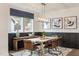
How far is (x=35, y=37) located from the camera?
5.78ft

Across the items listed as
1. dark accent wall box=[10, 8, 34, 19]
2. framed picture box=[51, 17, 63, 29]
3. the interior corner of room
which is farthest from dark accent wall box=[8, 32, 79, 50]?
dark accent wall box=[10, 8, 34, 19]

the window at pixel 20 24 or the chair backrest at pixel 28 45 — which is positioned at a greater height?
the window at pixel 20 24

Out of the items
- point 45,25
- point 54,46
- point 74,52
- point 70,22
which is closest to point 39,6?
point 45,25

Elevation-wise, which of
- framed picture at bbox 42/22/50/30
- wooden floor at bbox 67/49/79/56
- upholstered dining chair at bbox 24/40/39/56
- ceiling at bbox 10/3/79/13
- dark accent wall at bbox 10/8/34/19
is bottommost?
wooden floor at bbox 67/49/79/56

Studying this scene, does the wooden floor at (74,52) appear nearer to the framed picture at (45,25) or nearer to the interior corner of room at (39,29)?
the interior corner of room at (39,29)

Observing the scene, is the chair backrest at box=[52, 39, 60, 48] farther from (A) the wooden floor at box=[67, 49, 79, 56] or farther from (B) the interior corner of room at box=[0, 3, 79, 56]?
(A) the wooden floor at box=[67, 49, 79, 56]

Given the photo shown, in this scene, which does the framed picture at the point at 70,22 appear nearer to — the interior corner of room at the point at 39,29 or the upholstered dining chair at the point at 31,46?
the interior corner of room at the point at 39,29

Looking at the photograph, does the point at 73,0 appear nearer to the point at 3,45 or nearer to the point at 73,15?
the point at 73,15

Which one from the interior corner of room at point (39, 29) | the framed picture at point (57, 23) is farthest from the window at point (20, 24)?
the framed picture at point (57, 23)

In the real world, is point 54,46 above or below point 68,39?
below

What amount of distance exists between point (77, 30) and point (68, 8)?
36 centimetres

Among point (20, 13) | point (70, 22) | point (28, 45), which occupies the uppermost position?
point (20, 13)

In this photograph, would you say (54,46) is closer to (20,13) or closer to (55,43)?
(55,43)

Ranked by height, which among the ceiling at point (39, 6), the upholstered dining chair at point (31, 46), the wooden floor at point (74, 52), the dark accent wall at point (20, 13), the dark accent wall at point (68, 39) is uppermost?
the ceiling at point (39, 6)
